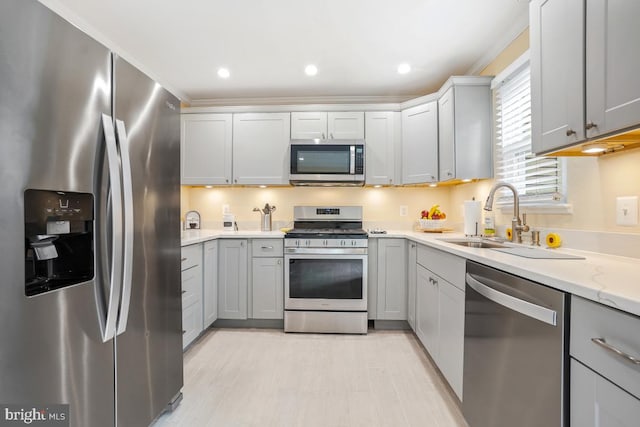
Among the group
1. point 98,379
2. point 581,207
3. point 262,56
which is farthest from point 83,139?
point 581,207

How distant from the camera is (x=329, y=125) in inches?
127

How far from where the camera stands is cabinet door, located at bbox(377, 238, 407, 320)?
291 centimetres

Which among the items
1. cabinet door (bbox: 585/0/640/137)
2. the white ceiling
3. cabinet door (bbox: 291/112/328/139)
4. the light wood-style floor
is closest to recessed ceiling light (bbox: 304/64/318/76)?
the white ceiling

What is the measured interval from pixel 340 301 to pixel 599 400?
2149 millimetres

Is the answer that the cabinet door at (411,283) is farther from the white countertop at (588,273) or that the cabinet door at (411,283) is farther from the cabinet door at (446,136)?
the white countertop at (588,273)

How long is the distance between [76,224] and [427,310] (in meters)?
2.16

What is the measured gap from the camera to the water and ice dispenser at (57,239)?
89 cm

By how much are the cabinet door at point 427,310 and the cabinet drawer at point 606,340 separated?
1240 mm

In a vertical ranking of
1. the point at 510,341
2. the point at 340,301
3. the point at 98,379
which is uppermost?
the point at 510,341

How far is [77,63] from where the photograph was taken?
1.02m

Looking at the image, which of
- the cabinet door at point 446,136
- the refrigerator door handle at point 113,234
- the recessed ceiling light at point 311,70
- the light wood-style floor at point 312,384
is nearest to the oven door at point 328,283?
the light wood-style floor at point 312,384

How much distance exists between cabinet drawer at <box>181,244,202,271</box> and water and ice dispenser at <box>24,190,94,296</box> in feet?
3.89

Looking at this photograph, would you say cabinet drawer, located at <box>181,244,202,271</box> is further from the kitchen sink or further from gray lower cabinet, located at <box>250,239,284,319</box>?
the kitchen sink

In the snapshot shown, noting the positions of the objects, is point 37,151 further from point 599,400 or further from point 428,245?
point 428,245
